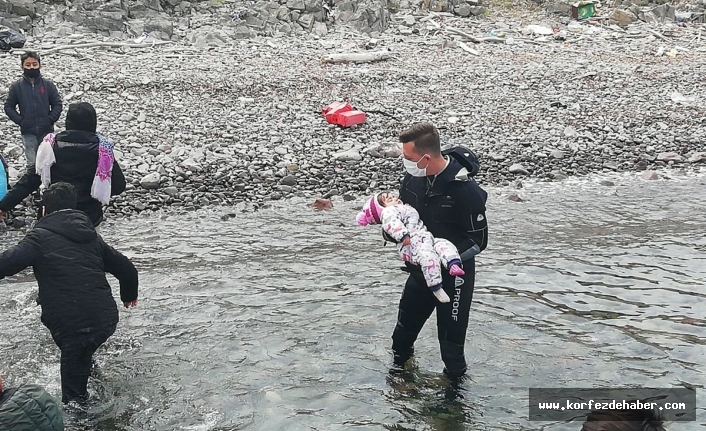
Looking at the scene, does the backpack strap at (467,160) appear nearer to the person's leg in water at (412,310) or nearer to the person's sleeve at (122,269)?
the person's leg in water at (412,310)

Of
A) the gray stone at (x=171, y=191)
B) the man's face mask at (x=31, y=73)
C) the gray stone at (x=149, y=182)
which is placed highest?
the man's face mask at (x=31, y=73)

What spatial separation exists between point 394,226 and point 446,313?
83 centimetres

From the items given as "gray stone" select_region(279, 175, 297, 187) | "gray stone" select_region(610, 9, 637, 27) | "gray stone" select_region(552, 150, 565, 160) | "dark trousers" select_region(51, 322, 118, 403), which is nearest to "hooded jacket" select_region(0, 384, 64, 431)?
"dark trousers" select_region(51, 322, 118, 403)

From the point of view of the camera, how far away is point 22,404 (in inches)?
148

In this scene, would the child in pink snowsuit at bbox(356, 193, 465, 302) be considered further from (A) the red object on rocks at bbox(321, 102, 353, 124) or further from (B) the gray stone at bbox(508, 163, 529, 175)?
(A) the red object on rocks at bbox(321, 102, 353, 124)

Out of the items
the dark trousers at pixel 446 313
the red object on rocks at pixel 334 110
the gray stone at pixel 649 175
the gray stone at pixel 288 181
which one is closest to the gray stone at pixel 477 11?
the red object on rocks at pixel 334 110

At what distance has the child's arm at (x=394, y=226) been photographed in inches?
228

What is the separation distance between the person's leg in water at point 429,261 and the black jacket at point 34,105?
6.90 m

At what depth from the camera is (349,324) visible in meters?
8.34

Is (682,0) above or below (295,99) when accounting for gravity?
above

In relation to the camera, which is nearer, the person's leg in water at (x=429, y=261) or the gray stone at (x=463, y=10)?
the person's leg in water at (x=429, y=261)

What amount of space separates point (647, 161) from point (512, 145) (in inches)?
102

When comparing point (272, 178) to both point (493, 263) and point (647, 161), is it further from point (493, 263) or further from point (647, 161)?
point (647, 161)

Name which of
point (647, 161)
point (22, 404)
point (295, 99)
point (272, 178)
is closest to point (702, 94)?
point (647, 161)
